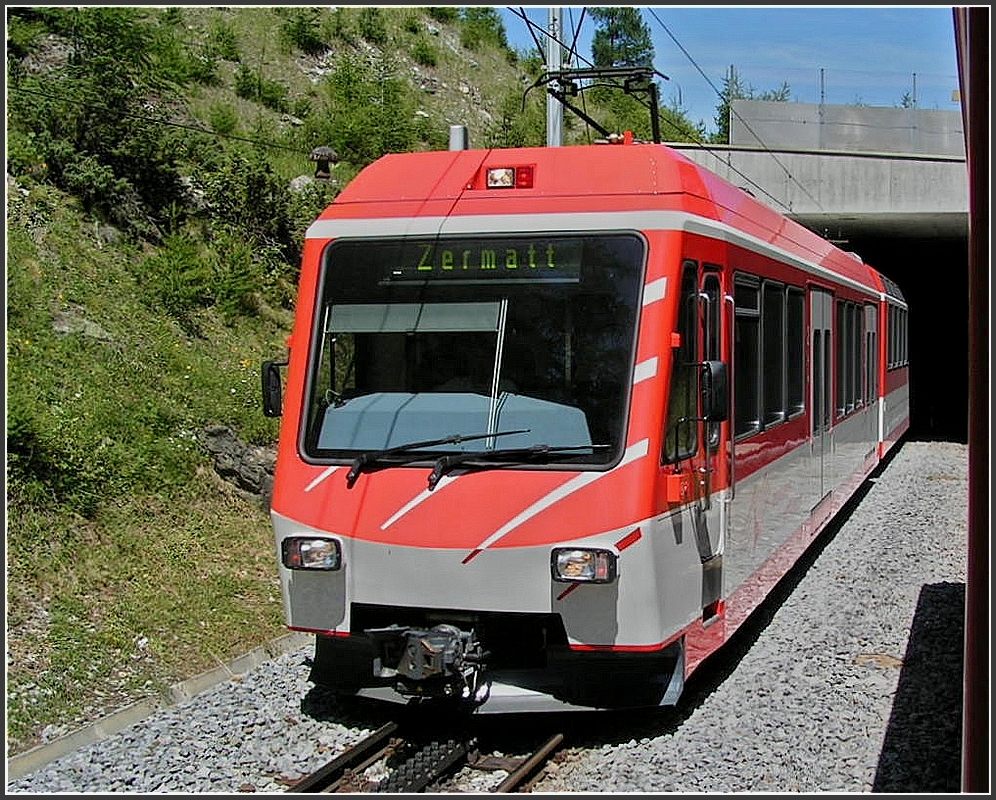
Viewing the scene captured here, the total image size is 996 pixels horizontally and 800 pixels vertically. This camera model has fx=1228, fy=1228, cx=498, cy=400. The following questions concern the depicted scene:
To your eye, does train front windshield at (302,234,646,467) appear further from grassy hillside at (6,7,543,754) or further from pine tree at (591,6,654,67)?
pine tree at (591,6,654,67)

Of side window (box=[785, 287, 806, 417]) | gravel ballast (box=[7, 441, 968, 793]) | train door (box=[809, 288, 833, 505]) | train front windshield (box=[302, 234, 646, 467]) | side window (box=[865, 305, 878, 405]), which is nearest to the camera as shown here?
gravel ballast (box=[7, 441, 968, 793])

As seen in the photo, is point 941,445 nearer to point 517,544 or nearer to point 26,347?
point 26,347

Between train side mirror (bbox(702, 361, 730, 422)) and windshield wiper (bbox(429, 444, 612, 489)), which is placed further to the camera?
train side mirror (bbox(702, 361, 730, 422))

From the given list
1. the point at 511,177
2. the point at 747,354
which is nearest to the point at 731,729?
the point at 747,354

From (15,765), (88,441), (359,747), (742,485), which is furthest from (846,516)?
(15,765)

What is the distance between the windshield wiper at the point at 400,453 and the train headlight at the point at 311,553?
13.7 inches

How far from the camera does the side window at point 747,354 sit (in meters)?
8.19

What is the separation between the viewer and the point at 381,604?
264 inches

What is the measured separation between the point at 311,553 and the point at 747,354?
3.48 m

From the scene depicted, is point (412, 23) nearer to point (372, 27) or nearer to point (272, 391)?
point (372, 27)

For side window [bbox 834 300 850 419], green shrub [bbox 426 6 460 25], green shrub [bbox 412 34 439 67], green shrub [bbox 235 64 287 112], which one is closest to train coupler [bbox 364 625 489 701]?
side window [bbox 834 300 850 419]

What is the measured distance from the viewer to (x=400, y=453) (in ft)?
22.3

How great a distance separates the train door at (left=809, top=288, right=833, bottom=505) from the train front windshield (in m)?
5.00

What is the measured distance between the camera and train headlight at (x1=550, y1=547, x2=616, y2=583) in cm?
634
